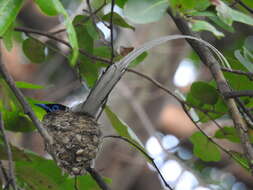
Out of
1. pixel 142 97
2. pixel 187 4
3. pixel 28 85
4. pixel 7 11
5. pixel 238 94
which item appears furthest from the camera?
pixel 142 97

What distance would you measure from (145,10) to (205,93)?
49 centimetres

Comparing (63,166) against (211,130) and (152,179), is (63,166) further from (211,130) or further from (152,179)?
(152,179)

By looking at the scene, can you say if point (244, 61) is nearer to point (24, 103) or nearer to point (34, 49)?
point (24, 103)

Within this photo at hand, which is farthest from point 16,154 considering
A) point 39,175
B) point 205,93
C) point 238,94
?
point 238,94

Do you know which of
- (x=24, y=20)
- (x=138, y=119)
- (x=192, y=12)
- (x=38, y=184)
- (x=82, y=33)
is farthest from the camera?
(x=24, y=20)

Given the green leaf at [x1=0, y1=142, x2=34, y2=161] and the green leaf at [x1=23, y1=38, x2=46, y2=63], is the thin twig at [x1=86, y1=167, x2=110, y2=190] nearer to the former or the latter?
the green leaf at [x1=0, y1=142, x2=34, y2=161]

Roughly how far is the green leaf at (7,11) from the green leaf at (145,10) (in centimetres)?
26

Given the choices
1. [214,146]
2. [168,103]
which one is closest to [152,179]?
[168,103]

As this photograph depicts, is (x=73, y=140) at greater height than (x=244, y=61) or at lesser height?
lesser

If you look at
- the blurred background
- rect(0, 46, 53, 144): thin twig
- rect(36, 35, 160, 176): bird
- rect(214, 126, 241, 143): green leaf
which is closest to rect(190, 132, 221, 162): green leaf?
rect(214, 126, 241, 143): green leaf

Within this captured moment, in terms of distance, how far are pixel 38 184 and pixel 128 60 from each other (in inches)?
19.7

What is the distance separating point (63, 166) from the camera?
1.62 meters

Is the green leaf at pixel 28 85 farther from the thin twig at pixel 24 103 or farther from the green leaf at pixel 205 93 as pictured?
the green leaf at pixel 205 93

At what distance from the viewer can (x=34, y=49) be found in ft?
6.76
